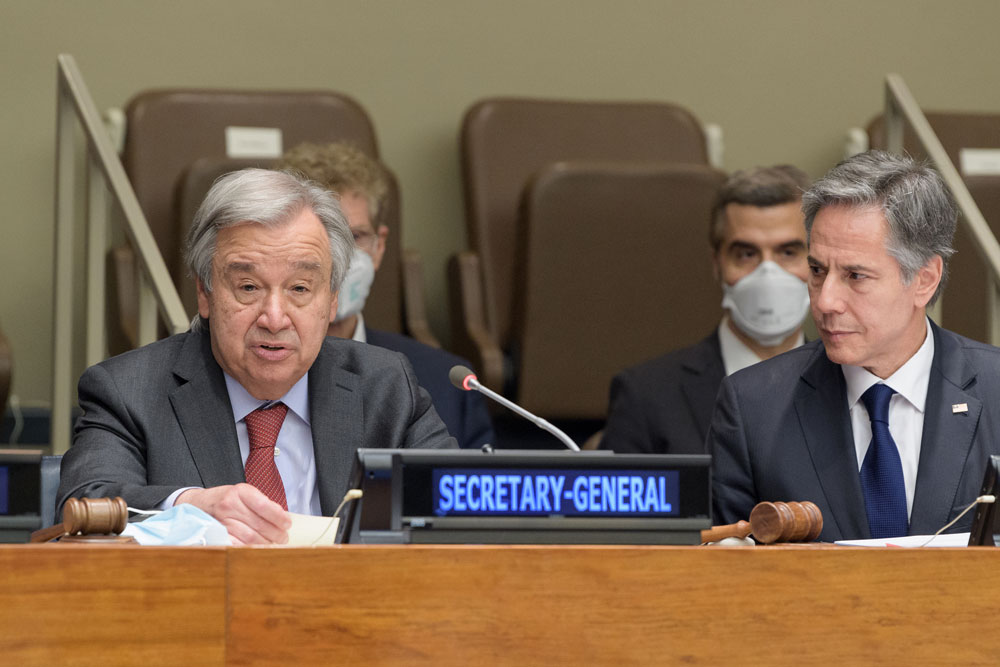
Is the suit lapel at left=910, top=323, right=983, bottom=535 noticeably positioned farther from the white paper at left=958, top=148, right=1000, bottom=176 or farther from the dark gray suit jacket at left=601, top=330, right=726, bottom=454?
the white paper at left=958, top=148, right=1000, bottom=176

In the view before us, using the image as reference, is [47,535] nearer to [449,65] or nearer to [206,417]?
[206,417]

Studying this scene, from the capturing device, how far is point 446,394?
130 inches

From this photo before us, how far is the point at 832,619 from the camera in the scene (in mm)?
1450

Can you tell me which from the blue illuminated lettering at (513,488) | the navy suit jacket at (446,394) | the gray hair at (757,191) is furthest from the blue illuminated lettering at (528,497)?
the gray hair at (757,191)

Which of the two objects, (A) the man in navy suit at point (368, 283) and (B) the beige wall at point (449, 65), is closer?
(A) the man in navy suit at point (368, 283)

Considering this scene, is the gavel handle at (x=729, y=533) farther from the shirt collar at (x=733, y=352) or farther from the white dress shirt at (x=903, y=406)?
the shirt collar at (x=733, y=352)

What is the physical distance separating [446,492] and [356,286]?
1.87 meters

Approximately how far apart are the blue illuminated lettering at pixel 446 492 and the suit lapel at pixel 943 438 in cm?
95

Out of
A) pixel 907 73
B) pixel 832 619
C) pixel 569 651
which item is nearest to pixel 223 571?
pixel 569 651

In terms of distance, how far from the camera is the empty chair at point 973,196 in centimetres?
432

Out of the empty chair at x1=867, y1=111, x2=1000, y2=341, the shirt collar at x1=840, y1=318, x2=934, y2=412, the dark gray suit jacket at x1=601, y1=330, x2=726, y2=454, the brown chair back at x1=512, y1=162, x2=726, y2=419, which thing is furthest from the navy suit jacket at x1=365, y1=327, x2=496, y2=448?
the empty chair at x1=867, y1=111, x2=1000, y2=341

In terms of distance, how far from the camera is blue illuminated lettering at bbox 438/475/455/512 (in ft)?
4.89

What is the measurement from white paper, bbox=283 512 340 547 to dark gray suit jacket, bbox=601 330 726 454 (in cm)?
168

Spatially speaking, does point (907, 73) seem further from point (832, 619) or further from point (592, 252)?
point (832, 619)
